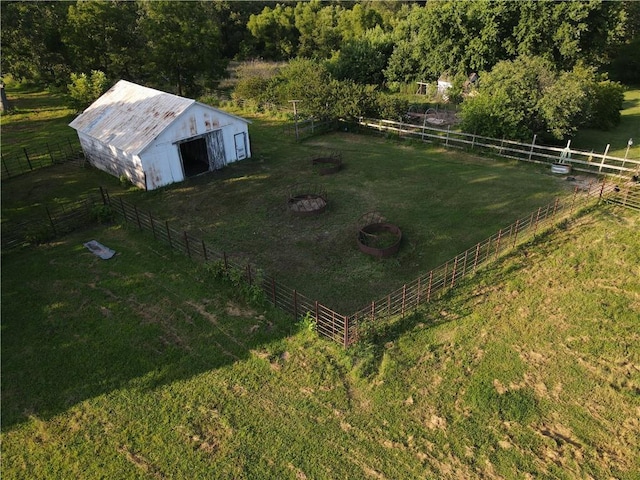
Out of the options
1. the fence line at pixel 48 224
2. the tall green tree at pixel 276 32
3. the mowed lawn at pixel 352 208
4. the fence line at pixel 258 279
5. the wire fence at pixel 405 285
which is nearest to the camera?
the fence line at pixel 258 279

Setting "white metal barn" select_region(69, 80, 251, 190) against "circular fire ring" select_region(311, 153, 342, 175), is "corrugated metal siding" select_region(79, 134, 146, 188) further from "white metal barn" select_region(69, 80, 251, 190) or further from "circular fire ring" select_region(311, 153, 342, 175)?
"circular fire ring" select_region(311, 153, 342, 175)

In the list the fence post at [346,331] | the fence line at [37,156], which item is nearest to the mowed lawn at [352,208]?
the fence post at [346,331]

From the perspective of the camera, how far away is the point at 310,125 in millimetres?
36188

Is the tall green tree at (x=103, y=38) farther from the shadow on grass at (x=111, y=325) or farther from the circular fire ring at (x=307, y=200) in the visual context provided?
the shadow on grass at (x=111, y=325)

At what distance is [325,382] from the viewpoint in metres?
13.2

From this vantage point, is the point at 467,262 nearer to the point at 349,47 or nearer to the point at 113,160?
the point at 113,160

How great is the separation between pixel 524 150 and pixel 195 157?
2185 centimetres

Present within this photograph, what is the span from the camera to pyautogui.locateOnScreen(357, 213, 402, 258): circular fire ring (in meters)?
18.3

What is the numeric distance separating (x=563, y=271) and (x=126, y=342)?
1594 centimetres

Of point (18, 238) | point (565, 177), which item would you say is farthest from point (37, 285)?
point (565, 177)

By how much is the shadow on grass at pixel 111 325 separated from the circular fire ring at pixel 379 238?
5.17m

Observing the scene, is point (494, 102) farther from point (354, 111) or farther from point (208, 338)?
point (208, 338)

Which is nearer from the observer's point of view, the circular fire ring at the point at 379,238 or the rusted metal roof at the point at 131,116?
the circular fire ring at the point at 379,238

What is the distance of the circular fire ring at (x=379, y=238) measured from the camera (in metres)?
18.3
